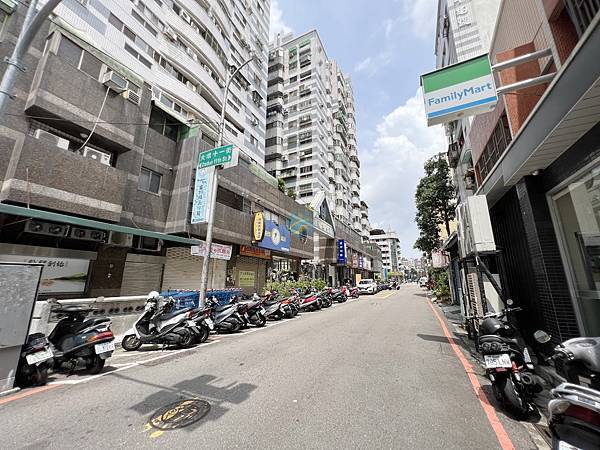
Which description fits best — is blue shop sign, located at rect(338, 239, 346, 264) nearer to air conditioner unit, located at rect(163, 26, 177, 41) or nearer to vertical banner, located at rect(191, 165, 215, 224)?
vertical banner, located at rect(191, 165, 215, 224)

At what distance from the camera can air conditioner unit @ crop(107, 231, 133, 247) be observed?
401 inches

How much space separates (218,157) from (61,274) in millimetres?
6834

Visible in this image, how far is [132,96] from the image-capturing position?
455 inches

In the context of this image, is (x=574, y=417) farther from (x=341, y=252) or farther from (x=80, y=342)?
(x=341, y=252)

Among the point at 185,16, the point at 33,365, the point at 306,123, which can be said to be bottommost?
the point at 33,365

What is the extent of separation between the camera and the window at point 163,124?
13535 millimetres

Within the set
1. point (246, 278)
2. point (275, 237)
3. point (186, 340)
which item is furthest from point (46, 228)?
point (275, 237)

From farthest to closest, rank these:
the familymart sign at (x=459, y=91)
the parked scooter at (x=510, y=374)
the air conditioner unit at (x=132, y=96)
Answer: the air conditioner unit at (x=132, y=96) → the familymart sign at (x=459, y=91) → the parked scooter at (x=510, y=374)

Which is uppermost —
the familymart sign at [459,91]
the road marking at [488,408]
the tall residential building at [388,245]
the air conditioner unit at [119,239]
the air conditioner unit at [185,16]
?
the air conditioner unit at [185,16]

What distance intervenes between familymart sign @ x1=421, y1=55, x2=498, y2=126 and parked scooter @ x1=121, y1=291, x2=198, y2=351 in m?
7.61

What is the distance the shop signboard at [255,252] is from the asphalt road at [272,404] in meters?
11.0

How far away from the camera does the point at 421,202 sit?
914 inches

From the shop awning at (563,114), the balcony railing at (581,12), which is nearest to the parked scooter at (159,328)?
the shop awning at (563,114)

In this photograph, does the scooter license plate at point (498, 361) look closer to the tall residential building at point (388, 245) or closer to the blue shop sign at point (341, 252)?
the blue shop sign at point (341, 252)
